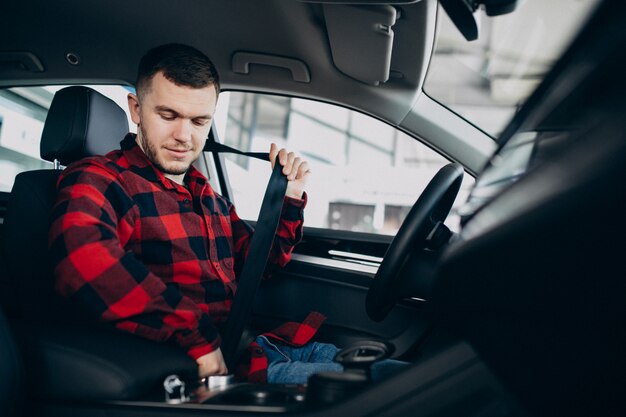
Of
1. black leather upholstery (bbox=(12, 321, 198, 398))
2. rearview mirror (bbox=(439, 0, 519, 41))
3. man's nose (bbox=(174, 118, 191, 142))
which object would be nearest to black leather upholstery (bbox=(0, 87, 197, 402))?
black leather upholstery (bbox=(12, 321, 198, 398))

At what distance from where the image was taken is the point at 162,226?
1250mm

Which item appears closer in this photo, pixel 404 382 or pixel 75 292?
pixel 404 382

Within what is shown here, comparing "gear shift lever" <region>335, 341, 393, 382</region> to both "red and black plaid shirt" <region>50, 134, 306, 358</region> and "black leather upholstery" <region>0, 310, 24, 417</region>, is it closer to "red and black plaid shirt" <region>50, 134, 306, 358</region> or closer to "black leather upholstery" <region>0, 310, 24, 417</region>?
A: "red and black plaid shirt" <region>50, 134, 306, 358</region>

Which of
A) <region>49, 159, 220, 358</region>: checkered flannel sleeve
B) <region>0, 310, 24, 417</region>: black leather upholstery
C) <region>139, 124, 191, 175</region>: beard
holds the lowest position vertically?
<region>0, 310, 24, 417</region>: black leather upholstery

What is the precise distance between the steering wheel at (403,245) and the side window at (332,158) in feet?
0.26

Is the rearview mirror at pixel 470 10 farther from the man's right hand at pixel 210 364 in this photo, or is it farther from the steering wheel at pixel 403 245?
the man's right hand at pixel 210 364

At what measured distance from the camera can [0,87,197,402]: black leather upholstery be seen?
898mm

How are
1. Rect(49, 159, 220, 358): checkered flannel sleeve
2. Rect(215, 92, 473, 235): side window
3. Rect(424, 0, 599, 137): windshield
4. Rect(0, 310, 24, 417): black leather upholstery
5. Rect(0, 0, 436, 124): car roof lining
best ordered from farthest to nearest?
Rect(215, 92, 473, 235): side window
Rect(0, 0, 436, 124): car roof lining
Rect(424, 0, 599, 137): windshield
Rect(49, 159, 220, 358): checkered flannel sleeve
Rect(0, 310, 24, 417): black leather upholstery

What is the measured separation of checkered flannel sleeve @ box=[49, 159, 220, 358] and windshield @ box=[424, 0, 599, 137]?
0.77m

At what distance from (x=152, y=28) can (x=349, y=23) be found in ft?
2.27

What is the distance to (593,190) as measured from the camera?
415 mm

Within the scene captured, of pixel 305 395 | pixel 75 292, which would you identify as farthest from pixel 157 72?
pixel 305 395

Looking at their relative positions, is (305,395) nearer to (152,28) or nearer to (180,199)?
(180,199)

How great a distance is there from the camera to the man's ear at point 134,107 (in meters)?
1.40
